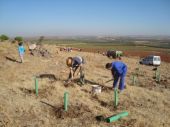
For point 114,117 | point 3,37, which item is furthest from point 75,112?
point 3,37

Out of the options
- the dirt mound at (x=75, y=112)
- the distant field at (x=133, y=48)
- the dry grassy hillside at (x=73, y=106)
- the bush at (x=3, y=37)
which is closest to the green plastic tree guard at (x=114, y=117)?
the dry grassy hillside at (x=73, y=106)

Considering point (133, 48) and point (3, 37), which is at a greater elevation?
point (3, 37)

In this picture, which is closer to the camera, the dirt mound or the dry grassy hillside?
the dry grassy hillside

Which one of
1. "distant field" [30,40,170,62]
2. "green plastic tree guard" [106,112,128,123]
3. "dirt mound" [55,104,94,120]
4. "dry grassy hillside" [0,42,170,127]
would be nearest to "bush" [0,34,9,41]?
"dry grassy hillside" [0,42,170,127]

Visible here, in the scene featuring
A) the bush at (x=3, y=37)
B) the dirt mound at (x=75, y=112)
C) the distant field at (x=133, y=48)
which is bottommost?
the distant field at (x=133, y=48)

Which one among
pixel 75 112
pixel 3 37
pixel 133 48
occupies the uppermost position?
pixel 3 37

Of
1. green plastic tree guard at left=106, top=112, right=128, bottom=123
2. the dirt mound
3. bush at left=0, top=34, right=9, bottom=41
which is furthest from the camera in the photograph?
bush at left=0, top=34, right=9, bottom=41

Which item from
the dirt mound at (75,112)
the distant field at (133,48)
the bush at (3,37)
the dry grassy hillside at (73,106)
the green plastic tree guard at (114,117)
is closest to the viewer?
the green plastic tree guard at (114,117)

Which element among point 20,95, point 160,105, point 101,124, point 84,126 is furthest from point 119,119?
point 20,95

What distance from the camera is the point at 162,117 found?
6.79m

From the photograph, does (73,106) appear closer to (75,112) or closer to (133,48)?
(75,112)

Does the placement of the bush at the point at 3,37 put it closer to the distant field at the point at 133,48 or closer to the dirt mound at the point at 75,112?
the dirt mound at the point at 75,112

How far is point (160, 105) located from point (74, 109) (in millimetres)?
3102

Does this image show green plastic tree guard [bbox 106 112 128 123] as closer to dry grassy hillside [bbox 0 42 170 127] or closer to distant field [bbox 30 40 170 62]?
dry grassy hillside [bbox 0 42 170 127]
